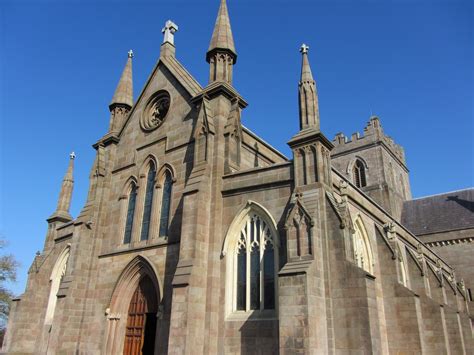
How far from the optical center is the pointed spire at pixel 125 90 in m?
22.6

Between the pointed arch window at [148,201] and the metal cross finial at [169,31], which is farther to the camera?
the metal cross finial at [169,31]

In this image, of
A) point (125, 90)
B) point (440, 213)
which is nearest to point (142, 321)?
point (125, 90)

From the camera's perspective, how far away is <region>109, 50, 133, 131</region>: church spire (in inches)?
878

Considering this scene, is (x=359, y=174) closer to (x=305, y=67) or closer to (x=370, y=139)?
(x=370, y=139)

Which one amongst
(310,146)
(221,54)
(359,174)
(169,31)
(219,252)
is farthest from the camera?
(359,174)

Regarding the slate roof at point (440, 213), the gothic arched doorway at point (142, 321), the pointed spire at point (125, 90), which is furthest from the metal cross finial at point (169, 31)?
the slate roof at point (440, 213)

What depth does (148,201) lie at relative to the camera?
18484 mm

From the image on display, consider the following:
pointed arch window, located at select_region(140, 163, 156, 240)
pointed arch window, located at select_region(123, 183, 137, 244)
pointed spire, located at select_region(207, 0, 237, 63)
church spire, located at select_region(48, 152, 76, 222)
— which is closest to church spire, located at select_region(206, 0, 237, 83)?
pointed spire, located at select_region(207, 0, 237, 63)

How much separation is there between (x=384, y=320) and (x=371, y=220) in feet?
14.8

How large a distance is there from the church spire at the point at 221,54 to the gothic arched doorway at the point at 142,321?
374 inches

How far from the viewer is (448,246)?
34.8 meters

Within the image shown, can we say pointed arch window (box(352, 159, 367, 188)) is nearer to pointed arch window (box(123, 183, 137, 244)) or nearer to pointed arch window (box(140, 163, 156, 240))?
pointed arch window (box(140, 163, 156, 240))

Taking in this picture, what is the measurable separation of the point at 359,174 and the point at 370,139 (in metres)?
4.17

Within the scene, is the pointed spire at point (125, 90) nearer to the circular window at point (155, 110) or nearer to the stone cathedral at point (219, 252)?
the stone cathedral at point (219, 252)
